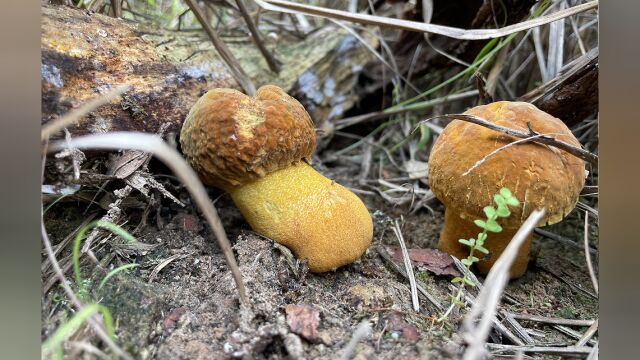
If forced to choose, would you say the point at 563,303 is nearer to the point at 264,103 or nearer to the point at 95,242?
the point at 264,103

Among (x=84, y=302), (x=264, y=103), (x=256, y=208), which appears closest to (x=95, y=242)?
(x=84, y=302)

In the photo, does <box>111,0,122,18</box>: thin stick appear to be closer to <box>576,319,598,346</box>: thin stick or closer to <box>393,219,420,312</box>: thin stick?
<box>393,219,420,312</box>: thin stick

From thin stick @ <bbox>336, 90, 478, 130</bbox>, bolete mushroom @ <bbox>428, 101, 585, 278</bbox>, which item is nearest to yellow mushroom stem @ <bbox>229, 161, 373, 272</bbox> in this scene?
bolete mushroom @ <bbox>428, 101, 585, 278</bbox>

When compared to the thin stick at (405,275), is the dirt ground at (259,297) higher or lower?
higher

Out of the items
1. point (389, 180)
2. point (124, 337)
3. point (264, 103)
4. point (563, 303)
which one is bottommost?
point (563, 303)

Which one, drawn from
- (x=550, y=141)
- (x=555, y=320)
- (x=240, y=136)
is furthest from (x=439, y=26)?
(x=555, y=320)

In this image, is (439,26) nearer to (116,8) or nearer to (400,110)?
(400,110)

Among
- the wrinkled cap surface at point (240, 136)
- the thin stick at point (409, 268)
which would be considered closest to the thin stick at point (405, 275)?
the thin stick at point (409, 268)

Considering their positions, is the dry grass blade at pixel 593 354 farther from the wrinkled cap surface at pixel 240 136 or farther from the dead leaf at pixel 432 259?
the wrinkled cap surface at pixel 240 136
